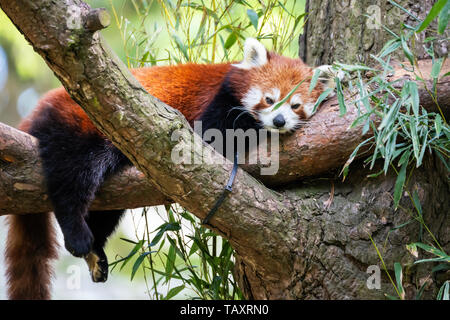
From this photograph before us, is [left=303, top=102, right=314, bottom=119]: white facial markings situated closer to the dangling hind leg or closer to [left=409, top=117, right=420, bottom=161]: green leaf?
[left=409, top=117, right=420, bottom=161]: green leaf

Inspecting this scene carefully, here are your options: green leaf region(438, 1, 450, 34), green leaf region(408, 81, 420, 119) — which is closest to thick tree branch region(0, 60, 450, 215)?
green leaf region(408, 81, 420, 119)

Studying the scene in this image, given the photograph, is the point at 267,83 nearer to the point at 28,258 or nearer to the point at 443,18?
the point at 443,18

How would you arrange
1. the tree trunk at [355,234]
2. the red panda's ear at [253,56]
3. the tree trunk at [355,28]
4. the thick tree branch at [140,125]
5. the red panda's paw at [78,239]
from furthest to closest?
the red panda's ear at [253,56]
the tree trunk at [355,28]
the red panda's paw at [78,239]
the tree trunk at [355,234]
the thick tree branch at [140,125]

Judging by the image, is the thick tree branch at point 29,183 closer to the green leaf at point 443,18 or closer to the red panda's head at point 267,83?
the red panda's head at point 267,83

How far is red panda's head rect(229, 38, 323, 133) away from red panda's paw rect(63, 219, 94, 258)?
109 cm

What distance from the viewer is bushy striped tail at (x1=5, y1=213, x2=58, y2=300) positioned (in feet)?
8.81

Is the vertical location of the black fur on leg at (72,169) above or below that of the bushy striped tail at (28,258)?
above

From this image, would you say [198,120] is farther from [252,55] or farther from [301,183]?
[301,183]

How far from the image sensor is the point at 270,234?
211cm

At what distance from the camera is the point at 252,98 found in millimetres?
2732

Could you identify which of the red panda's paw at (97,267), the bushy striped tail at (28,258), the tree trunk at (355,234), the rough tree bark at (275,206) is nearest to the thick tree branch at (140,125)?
the rough tree bark at (275,206)

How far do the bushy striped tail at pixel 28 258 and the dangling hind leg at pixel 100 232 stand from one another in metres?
0.26

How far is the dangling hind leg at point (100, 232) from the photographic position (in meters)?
2.66

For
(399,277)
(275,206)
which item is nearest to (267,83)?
(275,206)
